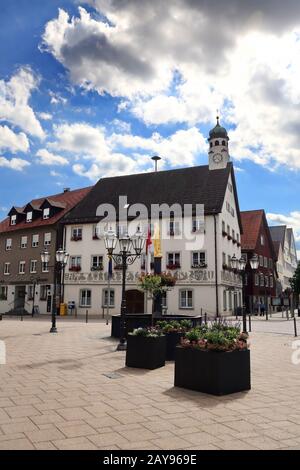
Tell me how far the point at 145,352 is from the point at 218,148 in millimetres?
34632

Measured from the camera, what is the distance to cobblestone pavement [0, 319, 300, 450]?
5.04 meters

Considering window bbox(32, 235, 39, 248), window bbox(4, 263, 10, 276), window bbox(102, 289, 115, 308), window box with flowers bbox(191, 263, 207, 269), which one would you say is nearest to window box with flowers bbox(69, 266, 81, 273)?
window bbox(102, 289, 115, 308)

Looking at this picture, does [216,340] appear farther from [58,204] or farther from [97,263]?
[58,204]

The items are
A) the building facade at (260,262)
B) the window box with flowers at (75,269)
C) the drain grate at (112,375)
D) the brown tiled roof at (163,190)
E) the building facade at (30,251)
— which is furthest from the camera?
the building facade at (260,262)

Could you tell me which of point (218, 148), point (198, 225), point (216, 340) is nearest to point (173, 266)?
point (198, 225)

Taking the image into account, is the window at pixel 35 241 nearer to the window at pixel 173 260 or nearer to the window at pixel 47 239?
the window at pixel 47 239

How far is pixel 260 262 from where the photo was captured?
50.2 meters

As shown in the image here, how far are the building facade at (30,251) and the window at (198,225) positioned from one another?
1391 cm

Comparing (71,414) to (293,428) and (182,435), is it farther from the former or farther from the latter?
(293,428)

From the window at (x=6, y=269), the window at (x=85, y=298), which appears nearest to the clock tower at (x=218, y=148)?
the window at (x=85, y=298)

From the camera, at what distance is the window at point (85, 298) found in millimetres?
38594

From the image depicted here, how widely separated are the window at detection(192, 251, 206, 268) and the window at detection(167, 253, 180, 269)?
1.36m

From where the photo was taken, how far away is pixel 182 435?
525cm

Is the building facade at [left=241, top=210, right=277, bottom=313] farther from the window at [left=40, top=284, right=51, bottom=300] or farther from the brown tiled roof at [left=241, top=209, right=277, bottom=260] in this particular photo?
the window at [left=40, top=284, right=51, bottom=300]
